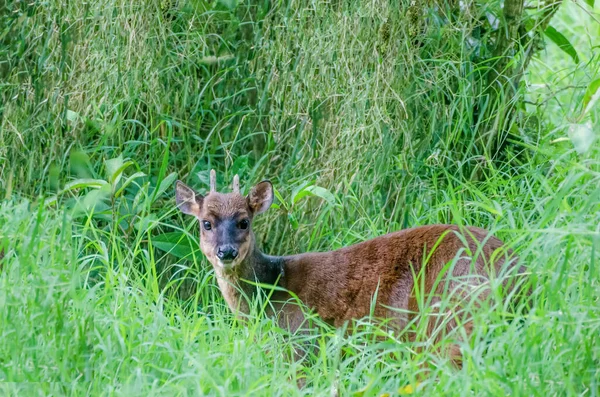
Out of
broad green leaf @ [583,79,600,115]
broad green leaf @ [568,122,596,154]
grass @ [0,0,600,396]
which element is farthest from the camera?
grass @ [0,0,600,396]

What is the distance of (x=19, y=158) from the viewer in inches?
220

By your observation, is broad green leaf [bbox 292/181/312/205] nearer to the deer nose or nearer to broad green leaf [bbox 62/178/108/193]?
the deer nose

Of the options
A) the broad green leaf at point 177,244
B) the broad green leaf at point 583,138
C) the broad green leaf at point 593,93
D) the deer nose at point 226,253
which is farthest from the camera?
the broad green leaf at point 177,244

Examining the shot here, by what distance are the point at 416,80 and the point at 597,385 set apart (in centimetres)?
243

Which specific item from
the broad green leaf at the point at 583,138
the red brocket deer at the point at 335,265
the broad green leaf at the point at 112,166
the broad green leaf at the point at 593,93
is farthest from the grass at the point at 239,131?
the broad green leaf at the point at 583,138

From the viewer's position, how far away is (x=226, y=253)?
195 inches

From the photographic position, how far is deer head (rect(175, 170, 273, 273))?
16.5 feet

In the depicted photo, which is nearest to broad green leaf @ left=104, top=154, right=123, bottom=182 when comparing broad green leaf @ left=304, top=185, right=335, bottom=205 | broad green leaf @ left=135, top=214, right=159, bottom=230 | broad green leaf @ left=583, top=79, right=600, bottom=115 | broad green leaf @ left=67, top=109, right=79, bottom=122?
broad green leaf @ left=135, top=214, right=159, bottom=230

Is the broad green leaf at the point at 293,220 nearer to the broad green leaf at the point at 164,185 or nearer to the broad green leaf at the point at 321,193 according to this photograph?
the broad green leaf at the point at 321,193

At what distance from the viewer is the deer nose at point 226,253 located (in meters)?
4.96

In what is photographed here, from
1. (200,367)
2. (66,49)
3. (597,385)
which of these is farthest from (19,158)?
(597,385)

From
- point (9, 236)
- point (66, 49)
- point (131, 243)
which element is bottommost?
point (131, 243)

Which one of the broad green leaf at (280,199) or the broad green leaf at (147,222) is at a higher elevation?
the broad green leaf at (280,199)

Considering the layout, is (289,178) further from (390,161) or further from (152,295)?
(152,295)
